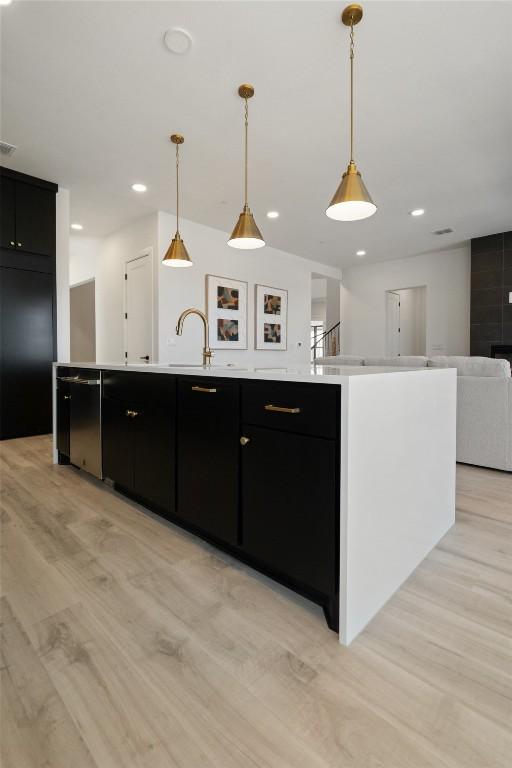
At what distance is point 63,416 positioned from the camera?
3057mm

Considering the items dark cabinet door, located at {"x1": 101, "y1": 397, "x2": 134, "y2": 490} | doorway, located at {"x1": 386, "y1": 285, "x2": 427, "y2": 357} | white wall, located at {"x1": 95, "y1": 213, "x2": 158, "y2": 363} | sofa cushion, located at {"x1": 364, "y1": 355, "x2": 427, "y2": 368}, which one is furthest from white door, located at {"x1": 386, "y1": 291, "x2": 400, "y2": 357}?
dark cabinet door, located at {"x1": 101, "y1": 397, "x2": 134, "y2": 490}

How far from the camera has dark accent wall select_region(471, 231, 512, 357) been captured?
6.09m

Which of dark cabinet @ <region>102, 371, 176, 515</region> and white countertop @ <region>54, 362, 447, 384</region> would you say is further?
dark cabinet @ <region>102, 371, 176, 515</region>

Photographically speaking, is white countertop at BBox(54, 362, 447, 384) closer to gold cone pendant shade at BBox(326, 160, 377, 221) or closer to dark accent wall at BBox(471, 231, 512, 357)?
gold cone pendant shade at BBox(326, 160, 377, 221)

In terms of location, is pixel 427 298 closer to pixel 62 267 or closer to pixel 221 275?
pixel 221 275

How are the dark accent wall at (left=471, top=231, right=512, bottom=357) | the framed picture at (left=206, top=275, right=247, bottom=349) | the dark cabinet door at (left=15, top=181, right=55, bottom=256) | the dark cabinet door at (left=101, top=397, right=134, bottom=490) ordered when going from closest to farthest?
the dark cabinet door at (left=101, top=397, right=134, bottom=490), the dark cabinet door at (left=15, top=181, right=55, bottom=256), the framed picture at (left=206, top=275, right=247, bottom=349), the dark accent wall at (left=471, top=231, right=512, bottom=357)

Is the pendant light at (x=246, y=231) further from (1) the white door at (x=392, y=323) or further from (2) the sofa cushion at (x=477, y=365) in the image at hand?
(1) the white door at (x=392, y=323)

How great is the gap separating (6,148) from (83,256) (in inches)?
137

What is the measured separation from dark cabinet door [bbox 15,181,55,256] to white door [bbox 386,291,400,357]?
6.32 metres

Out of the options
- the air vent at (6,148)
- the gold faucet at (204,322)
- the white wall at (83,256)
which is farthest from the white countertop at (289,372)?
the white wall at (83,256)

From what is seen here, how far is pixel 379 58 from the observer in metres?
2.49

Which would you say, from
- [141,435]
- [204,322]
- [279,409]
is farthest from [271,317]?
[279,409]

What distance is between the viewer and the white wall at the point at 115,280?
5.30 m

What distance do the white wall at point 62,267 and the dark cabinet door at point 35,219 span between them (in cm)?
7
